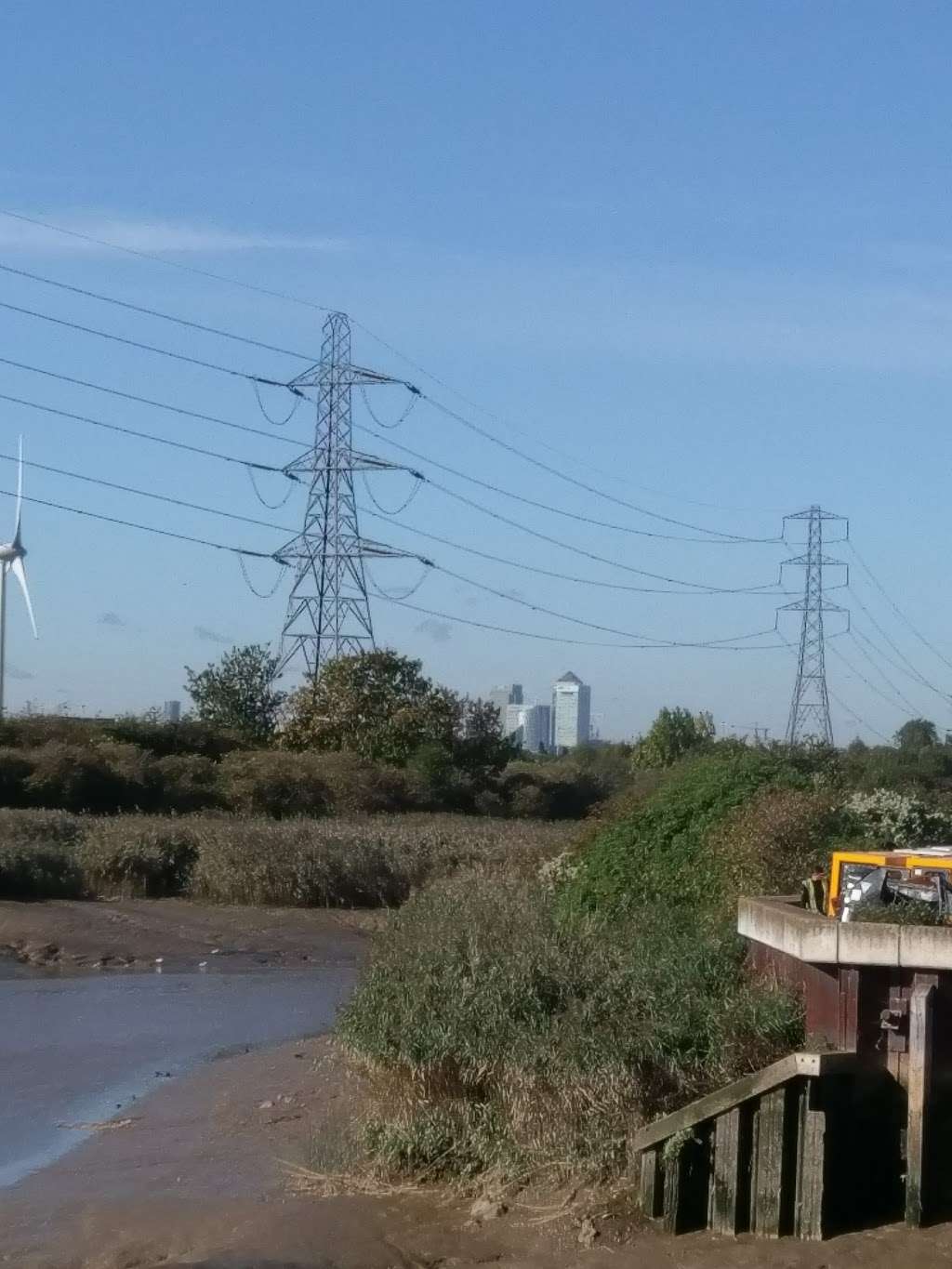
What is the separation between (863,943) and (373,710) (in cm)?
4120

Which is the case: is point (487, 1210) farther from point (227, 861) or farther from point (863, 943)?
point (227, 861)

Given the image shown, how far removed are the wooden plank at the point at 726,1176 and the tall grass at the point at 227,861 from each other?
18521 mm

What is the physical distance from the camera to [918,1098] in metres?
9.73

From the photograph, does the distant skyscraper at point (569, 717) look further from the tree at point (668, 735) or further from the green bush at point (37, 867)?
the green bush at point (37, 867)

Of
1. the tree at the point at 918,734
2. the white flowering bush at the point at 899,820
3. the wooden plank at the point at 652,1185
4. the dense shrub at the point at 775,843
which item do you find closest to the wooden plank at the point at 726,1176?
the wooden plank at the point at 652,1185

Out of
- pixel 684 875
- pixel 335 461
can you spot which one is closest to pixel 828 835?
pixel 684 875

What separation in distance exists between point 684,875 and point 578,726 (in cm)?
16404

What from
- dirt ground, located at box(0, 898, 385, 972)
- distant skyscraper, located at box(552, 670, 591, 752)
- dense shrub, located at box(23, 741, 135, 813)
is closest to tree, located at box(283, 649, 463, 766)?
dense shrub, located at box(23, 741, 135, 813)

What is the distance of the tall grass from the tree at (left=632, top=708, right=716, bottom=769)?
2580 cm

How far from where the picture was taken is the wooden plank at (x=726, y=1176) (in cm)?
997

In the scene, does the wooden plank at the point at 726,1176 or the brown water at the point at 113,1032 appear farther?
the brown water at the point at 113,1032

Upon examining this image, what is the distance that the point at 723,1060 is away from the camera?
10531 mm

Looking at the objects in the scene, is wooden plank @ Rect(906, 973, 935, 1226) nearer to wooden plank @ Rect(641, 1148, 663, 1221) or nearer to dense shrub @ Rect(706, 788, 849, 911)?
wooden plank @ Rect(641, 1148, 663, 1221)

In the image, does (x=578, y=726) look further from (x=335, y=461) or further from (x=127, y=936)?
(x=127, y=936)
